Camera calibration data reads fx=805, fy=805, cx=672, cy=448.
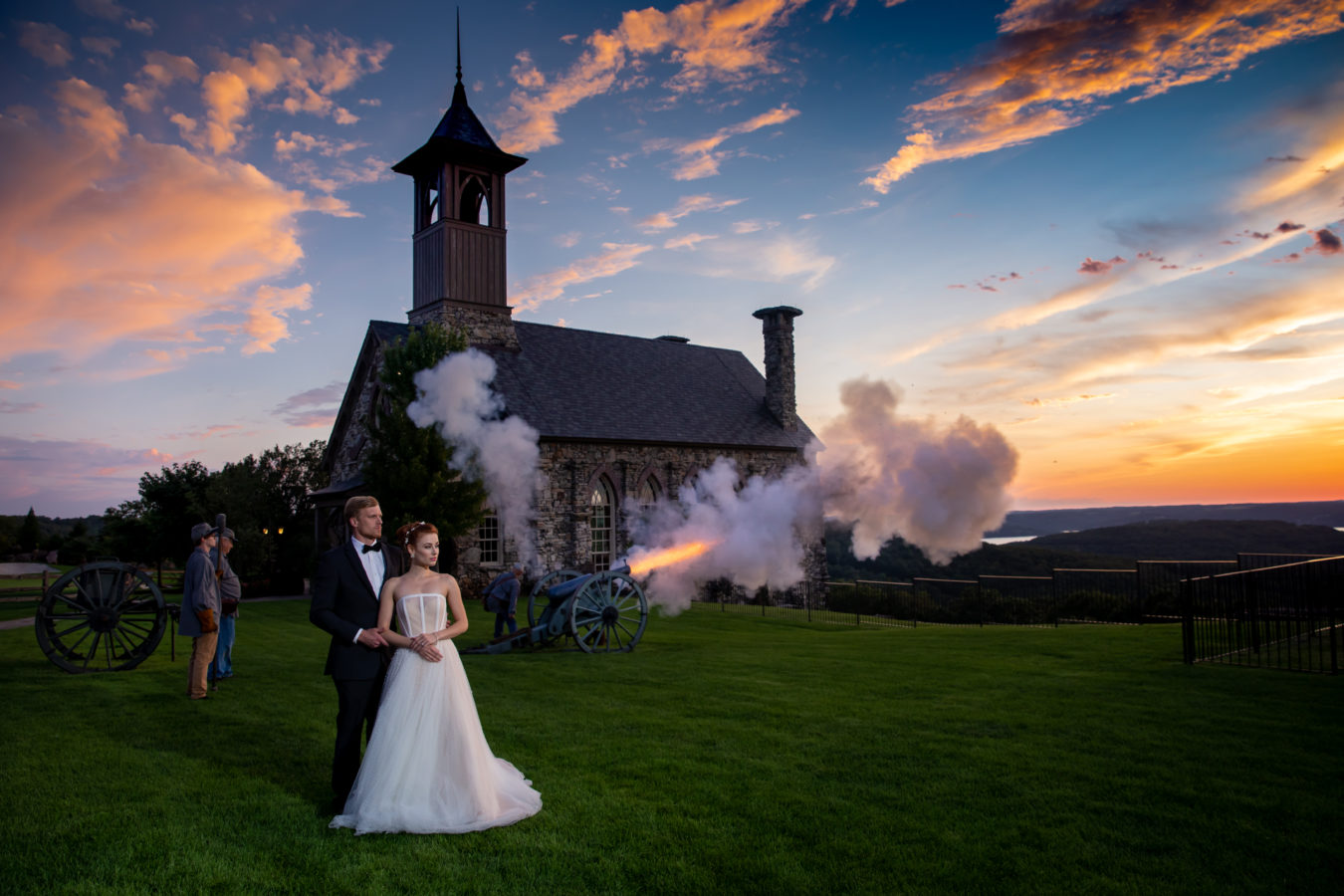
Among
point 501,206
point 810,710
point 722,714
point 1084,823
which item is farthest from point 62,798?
point 501,206

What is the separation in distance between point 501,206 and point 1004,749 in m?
→ 27.8

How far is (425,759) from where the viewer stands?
5.61m

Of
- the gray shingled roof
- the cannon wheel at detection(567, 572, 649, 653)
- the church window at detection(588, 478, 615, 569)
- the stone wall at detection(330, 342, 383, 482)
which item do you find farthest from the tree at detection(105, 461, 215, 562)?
the cannon wheel at detection(567, 572, 649, 653)

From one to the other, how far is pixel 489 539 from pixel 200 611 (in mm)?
17033

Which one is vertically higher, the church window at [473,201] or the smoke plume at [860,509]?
the church window at [473,201]

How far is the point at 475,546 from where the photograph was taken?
2655cm

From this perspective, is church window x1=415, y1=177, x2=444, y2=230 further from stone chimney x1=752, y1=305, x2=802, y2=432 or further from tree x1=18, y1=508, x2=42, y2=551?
tree x1=18, y1=508, x2=42, y2=551

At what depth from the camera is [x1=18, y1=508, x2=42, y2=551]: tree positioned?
5128cm

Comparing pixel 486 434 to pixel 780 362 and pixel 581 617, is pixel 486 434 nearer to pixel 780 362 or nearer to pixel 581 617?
pixel 581 617

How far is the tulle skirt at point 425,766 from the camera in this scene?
5.50 m

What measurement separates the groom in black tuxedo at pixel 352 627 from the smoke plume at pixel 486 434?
1801 centimetres

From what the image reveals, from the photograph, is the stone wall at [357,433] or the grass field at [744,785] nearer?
the grass field at [744,785]

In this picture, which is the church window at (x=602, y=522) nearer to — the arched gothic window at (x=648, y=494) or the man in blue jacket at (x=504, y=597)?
the arched gothic window at (x=648, y=494)

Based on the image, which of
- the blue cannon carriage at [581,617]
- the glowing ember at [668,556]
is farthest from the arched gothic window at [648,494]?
the blue cannon carriage at [581,617]
